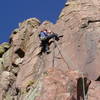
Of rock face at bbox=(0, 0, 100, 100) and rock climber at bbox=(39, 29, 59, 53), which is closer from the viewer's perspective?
rock face at bbox=(0, 0, 100, 100)

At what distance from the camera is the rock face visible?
2544cm

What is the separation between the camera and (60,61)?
102 ft

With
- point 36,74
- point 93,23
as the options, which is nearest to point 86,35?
point 93,23

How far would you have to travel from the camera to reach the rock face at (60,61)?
2544 centimetres

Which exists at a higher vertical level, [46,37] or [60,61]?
[46,37]

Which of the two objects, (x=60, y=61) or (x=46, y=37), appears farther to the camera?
(x=46, y=37)

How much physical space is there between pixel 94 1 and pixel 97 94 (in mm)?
13512

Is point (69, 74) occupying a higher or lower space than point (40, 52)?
lower

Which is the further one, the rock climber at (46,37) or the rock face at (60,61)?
the rock climber at (46,37)

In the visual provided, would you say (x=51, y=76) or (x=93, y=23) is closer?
(x=51, y=76)

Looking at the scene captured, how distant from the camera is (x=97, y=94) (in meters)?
26.2

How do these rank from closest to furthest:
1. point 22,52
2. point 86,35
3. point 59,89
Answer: point 59,89
point 86,35
point 22,52

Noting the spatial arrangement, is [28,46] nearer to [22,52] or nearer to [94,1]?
[22,52]

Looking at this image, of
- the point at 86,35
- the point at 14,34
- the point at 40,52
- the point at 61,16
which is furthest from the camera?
the point at 14,34
